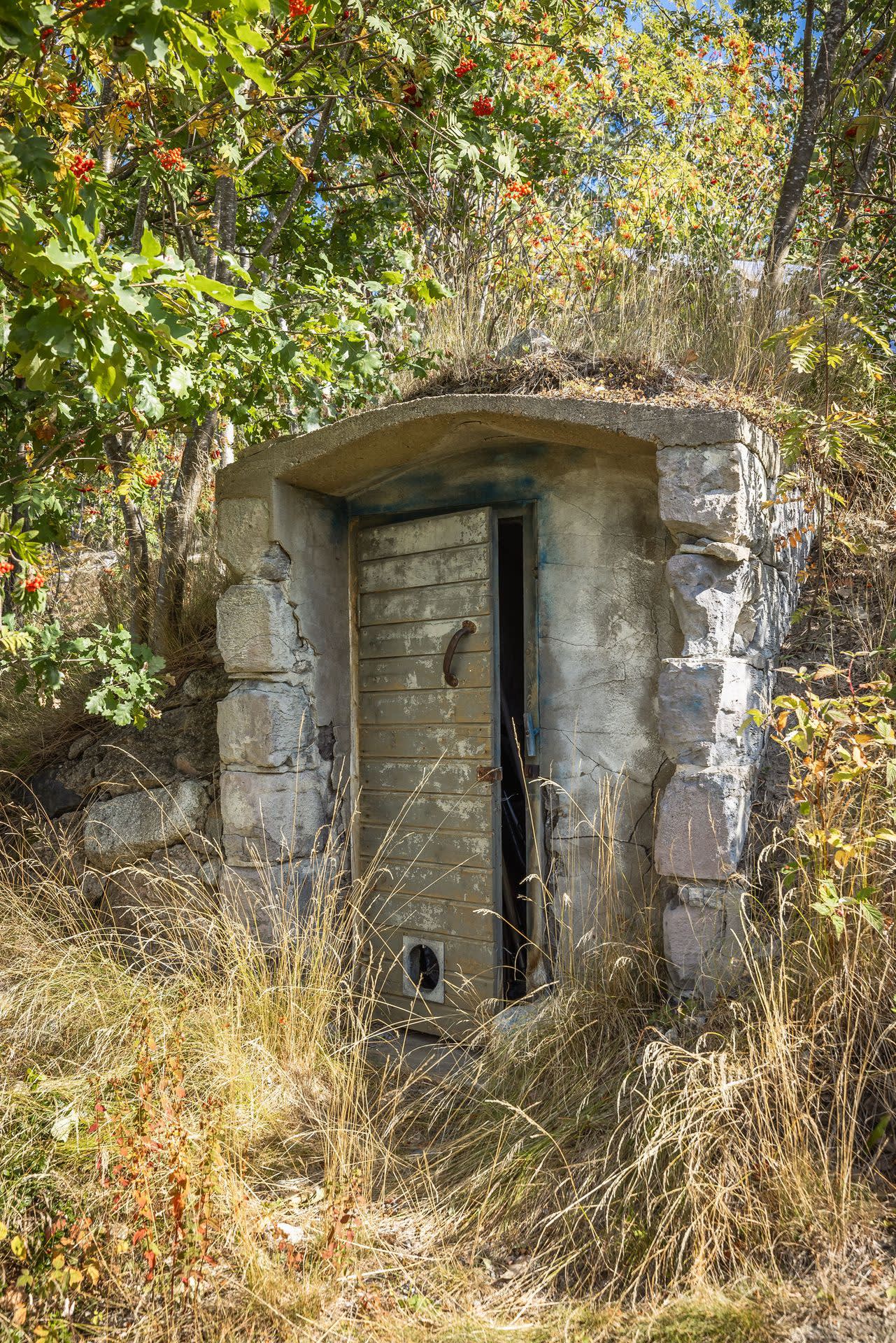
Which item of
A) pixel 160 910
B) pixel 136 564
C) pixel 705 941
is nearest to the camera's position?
pixel 705 941

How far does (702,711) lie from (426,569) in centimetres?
160

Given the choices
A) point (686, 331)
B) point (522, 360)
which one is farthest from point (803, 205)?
point (522, 360)

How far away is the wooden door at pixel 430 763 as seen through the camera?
4.22m

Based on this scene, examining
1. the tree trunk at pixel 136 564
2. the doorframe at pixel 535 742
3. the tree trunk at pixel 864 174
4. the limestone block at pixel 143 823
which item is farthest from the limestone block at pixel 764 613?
the tree trunk at pixel 136 564

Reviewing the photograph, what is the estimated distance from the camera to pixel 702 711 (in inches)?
131

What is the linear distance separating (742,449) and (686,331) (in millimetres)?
2047

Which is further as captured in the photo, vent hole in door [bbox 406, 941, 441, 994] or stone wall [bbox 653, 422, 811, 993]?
vent hole in door [bbox 406, 941, 441, 994]

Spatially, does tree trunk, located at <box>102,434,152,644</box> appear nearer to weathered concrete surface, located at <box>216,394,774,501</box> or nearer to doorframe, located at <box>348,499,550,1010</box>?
weathered concrete surface, located at <box>216,394,774,501</box>

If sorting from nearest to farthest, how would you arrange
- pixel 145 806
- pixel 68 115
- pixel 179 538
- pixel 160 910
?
pixel 68 115 → pixel 160 910 → pixel 145 806 → pixel 179 538

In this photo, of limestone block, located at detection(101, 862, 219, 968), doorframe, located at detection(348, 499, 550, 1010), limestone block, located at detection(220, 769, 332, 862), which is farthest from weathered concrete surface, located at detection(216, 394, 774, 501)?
limestone block, located at detection(101, 862, 219, 968)

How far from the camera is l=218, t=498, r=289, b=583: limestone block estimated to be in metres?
4.44

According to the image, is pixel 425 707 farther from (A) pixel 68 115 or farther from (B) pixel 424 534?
(A) pixel 68 115

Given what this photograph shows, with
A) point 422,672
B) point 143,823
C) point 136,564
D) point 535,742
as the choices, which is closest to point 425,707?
point 422,672

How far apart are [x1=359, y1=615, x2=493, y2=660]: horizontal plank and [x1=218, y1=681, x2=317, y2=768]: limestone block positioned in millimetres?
430
